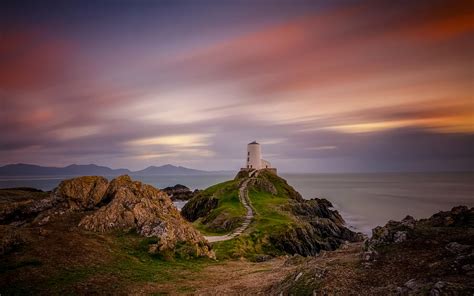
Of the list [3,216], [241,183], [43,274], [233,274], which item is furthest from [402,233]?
[241,183]

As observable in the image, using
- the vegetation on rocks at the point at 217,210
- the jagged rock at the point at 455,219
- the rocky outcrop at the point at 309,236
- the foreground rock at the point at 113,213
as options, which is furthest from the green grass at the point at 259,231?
the jagged rock at the point at 455,219

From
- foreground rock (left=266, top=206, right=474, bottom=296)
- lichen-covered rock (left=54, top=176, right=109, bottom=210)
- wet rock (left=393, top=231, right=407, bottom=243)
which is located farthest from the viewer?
lichen-covered rock (left=54, top=176, right=109, bottom=210)

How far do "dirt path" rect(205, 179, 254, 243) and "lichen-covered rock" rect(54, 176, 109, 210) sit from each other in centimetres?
1983

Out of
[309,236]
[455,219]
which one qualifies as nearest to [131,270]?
[455,219]

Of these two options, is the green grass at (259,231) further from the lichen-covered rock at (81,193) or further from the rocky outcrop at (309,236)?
the lichen-covered rock at (81,193)

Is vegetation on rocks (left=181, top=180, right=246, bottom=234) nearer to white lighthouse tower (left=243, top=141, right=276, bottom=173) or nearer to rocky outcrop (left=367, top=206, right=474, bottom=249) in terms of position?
white lighthouse tower (left=243, top=141, right=276, bottom=173)

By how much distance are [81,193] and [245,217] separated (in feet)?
126

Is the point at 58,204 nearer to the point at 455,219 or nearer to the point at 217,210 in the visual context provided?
the point at 455,219

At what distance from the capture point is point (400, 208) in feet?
397

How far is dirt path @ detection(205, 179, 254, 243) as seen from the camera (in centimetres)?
5438

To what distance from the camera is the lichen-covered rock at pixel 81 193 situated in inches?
1522

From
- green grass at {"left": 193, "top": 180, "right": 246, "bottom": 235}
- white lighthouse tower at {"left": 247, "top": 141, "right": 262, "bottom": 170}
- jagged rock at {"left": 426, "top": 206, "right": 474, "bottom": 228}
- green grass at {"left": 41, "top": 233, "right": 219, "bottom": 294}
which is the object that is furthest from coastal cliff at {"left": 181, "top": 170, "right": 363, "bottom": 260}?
white lighthouse tower at {"left": 247, "top": 141, "right": 262, "bottom": 170}

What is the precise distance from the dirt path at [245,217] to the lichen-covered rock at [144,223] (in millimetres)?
15792

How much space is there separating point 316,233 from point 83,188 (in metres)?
49.1
